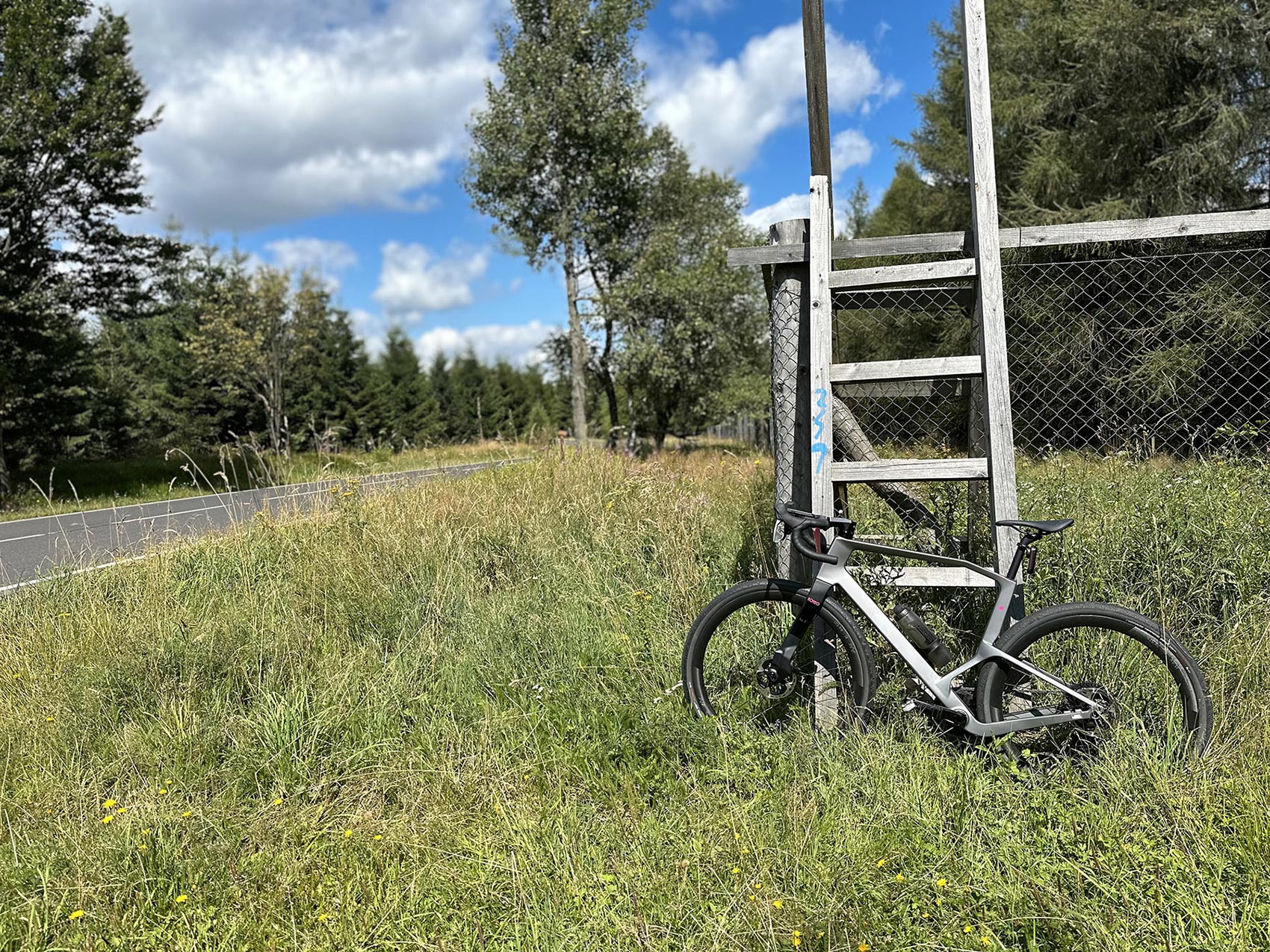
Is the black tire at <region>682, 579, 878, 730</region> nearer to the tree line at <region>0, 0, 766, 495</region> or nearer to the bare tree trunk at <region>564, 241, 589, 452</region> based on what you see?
the tree line at <region>0, 0, 766, 495</region>

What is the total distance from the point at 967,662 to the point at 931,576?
1.24 ft

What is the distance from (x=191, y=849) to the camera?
8.32 feet

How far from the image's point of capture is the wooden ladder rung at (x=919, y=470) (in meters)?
3.30

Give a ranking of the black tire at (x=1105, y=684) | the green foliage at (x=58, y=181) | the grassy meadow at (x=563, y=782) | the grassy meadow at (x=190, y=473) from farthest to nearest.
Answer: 1. the green foliage at (x=58, y=181)
2. the grassy meadow at (x=190, y=473)
3. the black tire at (x=1105, y=684)
4. the grassy meadow at (x=563, y=782)

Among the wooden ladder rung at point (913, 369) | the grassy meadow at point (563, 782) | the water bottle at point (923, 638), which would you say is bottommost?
the grassy meadow at point (563, 782)

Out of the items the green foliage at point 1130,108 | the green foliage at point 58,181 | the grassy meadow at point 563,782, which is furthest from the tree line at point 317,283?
the green foliage at point 1130,108

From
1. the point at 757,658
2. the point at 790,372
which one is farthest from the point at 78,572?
the point at 790,372

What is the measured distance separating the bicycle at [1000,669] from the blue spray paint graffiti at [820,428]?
270 millimetres

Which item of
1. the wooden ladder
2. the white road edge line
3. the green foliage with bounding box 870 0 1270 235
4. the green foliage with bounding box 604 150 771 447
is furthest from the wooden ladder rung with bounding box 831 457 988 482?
the green foliage with bounding box 604 150 771 447

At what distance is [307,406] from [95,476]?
17.2 metres

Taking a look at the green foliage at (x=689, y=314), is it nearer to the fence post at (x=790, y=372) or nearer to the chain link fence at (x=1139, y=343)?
the chain link fence at (x=1139, y=343)

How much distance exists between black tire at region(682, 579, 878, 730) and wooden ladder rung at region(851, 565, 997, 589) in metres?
0.28

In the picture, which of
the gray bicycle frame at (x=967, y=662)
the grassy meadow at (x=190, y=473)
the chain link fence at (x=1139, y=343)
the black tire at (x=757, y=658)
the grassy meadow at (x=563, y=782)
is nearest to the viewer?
the grassy meadow at (x=563, y=782)

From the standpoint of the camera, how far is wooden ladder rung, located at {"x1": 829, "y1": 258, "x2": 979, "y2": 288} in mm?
3361
